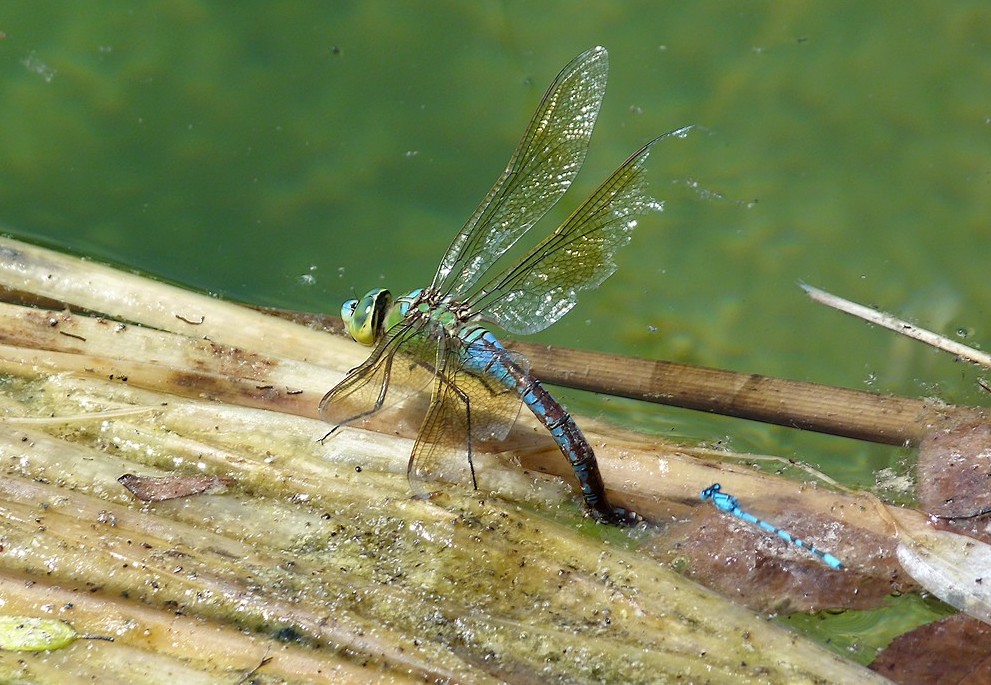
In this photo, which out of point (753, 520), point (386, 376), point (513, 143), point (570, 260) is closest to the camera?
point (753, 520)

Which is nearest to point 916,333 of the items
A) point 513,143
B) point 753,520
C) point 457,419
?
point 753,520

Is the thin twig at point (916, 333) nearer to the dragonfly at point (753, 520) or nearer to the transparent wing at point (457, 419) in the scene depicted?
the dragonfly at point (753, 520)

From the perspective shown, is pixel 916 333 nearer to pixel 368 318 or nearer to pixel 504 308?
pixel 504 308

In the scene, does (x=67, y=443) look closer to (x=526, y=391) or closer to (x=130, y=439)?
(x=130, y=439)

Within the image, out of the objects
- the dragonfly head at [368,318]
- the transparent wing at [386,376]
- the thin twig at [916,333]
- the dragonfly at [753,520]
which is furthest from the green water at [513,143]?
the dragonfly at [753,520]

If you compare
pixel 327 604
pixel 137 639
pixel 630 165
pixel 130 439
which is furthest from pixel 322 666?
pixel 630 165

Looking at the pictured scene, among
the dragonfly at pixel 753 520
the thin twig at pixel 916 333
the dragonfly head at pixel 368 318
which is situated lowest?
the dragonfly at pixel 753 520

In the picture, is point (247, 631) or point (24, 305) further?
point (24, 305)
